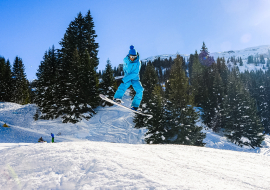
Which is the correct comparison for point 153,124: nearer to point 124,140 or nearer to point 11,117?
point 124,140

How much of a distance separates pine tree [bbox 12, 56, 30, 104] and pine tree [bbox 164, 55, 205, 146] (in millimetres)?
50307

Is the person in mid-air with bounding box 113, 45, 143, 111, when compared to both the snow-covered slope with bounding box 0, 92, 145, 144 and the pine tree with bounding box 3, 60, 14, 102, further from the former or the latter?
the pine tree with bounding box 3, 60, 14, 102

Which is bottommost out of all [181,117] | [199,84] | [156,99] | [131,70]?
[181,117]

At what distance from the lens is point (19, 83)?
52938 millimetres

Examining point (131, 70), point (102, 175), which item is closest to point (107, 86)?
point (131, 70)

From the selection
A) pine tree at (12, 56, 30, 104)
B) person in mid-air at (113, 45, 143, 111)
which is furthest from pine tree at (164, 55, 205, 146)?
pine tree at (12, 56, 30, 104)

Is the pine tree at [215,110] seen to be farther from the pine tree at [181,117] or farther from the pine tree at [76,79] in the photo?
the pine tree at [76,79]

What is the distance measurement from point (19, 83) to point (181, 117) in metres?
53.7

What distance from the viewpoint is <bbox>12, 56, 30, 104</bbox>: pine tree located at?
51.6 meters

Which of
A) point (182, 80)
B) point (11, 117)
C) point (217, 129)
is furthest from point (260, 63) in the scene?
point (11, 117)

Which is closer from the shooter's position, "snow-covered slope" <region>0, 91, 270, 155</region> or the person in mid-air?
the person in mid-air

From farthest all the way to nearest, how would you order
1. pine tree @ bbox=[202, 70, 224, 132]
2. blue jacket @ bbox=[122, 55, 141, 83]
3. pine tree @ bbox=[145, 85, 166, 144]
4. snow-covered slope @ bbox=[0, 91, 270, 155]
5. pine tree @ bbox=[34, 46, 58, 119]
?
pine tree @ bbox=[202, 70, 224, 132]
pine tree @ bbox=[34, 46, 58, 119]
snow-covered slope @ bbox=[0, 91, 270, 155]
pine tree @ bbox=[145, 85, 166, 144]
blue jacket @ bbox=[122, 55, 141, 83]

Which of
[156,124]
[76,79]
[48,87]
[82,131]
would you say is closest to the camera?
[156,124]

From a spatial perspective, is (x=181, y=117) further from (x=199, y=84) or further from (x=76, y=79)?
(x=199, y=84)
